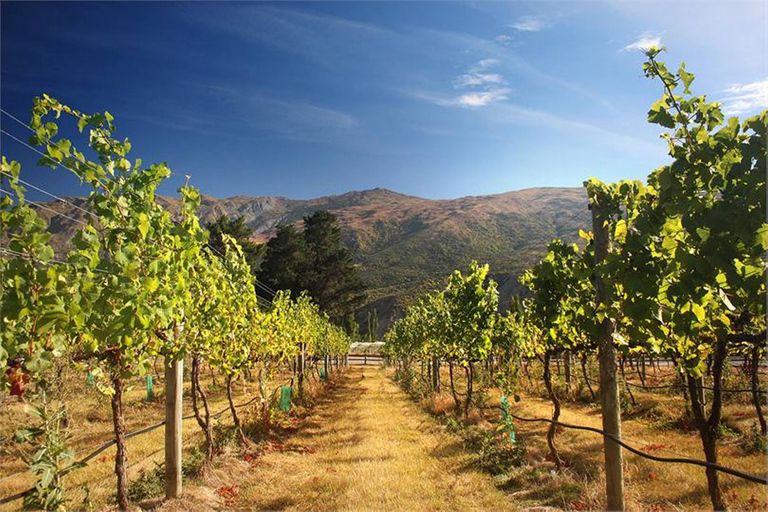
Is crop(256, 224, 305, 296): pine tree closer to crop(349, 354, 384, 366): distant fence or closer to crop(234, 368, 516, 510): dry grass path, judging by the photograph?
crop(349, 354, 384, 366): distant fence

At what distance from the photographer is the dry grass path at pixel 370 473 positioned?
6.44 metres

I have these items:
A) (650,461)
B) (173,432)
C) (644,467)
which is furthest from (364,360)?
(173,432)

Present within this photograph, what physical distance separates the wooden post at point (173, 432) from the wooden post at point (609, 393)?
17.4 ft

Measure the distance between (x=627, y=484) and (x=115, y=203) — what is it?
296 inches

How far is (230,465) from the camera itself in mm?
7672

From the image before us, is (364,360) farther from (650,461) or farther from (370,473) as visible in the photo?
(650,461)

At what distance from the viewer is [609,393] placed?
4.77 m

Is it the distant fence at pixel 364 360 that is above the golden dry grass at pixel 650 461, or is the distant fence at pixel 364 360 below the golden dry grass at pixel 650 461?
below

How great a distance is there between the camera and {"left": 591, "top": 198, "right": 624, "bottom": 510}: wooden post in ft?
15.4

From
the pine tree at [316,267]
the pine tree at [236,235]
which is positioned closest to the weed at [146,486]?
the pine tree at [236,235]

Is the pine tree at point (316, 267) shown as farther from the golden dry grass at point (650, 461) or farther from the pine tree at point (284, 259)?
the golden dry grass at point (650, 461)

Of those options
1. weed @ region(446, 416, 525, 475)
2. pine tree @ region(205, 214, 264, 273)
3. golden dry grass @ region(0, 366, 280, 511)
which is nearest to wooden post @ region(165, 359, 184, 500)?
golden dry grass @ region(0, 366, 280, 511)

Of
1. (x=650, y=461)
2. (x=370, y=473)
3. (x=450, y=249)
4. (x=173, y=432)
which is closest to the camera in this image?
(x=173, y=432)

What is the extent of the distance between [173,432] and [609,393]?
18.3 ft
